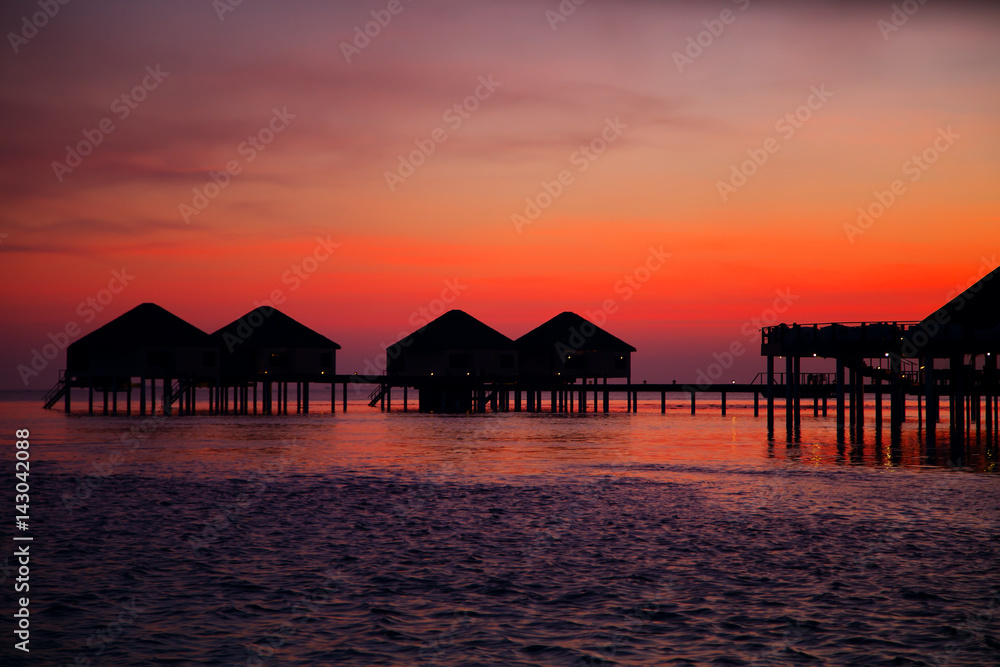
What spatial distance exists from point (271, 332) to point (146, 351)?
8.93 meters

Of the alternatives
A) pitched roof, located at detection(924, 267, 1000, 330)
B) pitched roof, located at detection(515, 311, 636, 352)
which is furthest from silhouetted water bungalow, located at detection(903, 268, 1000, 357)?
pitched roof, located at detection(515, 311, 636, 352)

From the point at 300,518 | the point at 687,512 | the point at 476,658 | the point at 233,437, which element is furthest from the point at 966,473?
the point at 233,437

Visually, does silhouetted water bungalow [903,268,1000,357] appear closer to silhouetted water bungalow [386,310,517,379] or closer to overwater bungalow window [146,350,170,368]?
silhouetted water bungalow [386,310,517,379]

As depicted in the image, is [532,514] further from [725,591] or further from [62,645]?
[62,645]

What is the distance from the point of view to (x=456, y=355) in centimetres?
7412

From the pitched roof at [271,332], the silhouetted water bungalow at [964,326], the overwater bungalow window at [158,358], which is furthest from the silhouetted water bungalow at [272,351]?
the silhouetted water bungalow at [964,326]

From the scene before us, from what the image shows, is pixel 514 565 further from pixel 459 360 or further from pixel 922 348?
pixel 459 360

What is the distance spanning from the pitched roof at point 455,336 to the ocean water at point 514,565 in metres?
45.0

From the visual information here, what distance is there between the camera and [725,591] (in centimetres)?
1191

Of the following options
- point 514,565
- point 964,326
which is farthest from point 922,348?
point 514,565

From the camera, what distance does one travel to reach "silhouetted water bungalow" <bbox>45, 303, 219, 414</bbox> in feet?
222

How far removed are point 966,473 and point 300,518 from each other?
1776 centimetres

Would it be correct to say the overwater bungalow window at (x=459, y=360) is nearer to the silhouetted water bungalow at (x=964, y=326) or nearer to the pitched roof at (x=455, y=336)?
the pitched roof at (x=455, y=336)

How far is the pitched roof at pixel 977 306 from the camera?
106ft
